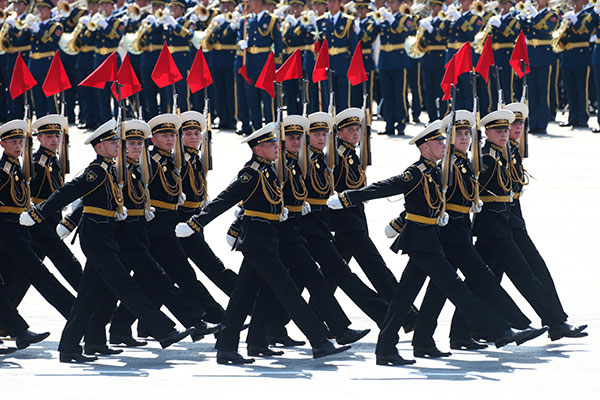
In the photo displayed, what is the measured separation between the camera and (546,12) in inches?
762

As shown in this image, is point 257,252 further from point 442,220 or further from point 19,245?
point 19,245

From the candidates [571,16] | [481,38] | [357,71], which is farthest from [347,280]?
[571,16]

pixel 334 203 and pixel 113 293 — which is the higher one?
pixel 334 203

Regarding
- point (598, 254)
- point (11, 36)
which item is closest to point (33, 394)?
point (598, 254)

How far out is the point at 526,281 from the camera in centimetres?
1001

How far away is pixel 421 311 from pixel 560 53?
10.9 m

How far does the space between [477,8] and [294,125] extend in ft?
33.2

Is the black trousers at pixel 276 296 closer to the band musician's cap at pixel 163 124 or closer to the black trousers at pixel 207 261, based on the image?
the black trousers at pixel 207 261

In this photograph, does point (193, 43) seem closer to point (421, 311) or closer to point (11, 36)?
point (11, 36)

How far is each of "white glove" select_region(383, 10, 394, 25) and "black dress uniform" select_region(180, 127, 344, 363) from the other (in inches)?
416

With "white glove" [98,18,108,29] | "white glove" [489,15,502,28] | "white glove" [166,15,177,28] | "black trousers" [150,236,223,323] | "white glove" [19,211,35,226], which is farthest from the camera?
"white glove" [98,18,108,29]

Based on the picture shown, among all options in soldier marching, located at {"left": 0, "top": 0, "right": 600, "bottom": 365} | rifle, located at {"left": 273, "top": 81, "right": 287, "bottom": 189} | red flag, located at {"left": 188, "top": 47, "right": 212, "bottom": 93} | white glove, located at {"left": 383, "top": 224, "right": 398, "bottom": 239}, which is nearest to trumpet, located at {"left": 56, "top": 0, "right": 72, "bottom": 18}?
red flag, located at {"left": 188, "top": 47, "right": 212, "bottom": 93}

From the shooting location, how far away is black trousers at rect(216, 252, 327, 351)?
947 cm

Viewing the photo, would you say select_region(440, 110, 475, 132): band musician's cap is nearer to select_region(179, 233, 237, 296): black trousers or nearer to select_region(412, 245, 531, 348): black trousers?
select_region(412, 245, 531, 348): black trousers
